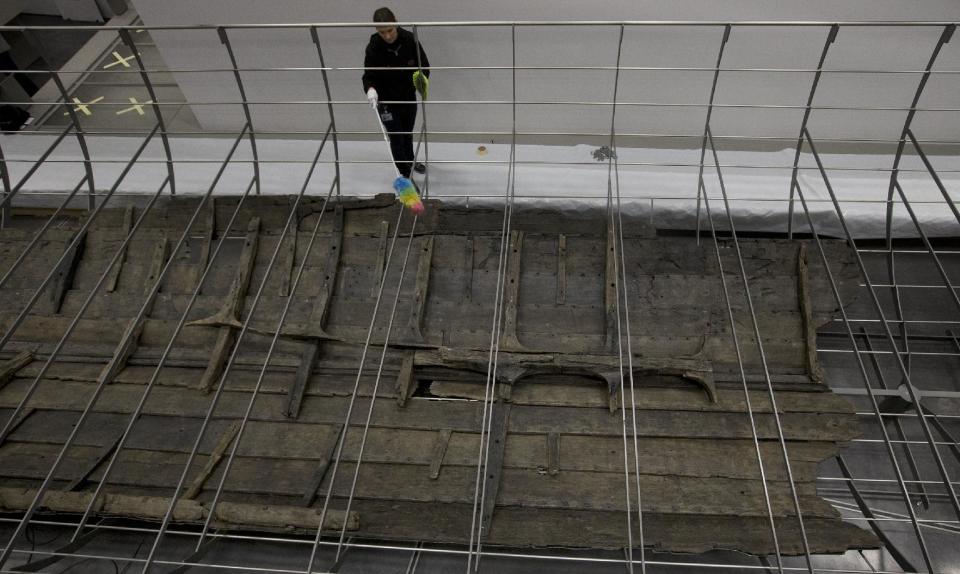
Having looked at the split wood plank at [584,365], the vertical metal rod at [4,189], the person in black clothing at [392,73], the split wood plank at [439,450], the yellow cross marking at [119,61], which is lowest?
the split wood plank at [439,450]

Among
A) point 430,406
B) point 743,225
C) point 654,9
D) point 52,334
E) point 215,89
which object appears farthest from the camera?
point 215,89

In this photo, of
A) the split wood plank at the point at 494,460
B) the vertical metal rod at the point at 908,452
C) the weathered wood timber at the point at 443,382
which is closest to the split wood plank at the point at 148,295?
the weathered wood timber at the point at 443,382

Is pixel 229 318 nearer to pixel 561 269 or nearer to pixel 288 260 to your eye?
pixel 288 260

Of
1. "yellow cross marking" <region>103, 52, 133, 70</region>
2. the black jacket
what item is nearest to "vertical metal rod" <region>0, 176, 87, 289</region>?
the black jacket

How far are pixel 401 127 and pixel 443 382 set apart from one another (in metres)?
1.41

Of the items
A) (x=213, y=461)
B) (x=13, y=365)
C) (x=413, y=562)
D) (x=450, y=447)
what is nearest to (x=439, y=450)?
(x=450, y=447)

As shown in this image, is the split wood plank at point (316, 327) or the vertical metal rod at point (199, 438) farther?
the split wood plank at point (316, 327)

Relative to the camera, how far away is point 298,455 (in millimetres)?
2332

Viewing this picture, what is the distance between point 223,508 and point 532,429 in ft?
3.89

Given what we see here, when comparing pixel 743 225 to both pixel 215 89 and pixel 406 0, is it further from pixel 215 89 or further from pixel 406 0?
pixel 215 89

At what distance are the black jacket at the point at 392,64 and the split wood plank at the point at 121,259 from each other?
4.52 feet

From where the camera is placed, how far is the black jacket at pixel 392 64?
2.69m

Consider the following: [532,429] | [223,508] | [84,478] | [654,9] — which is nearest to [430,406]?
[532,429]

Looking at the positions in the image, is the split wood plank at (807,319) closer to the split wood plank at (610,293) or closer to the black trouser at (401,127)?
the split wood plank at (610,293)
